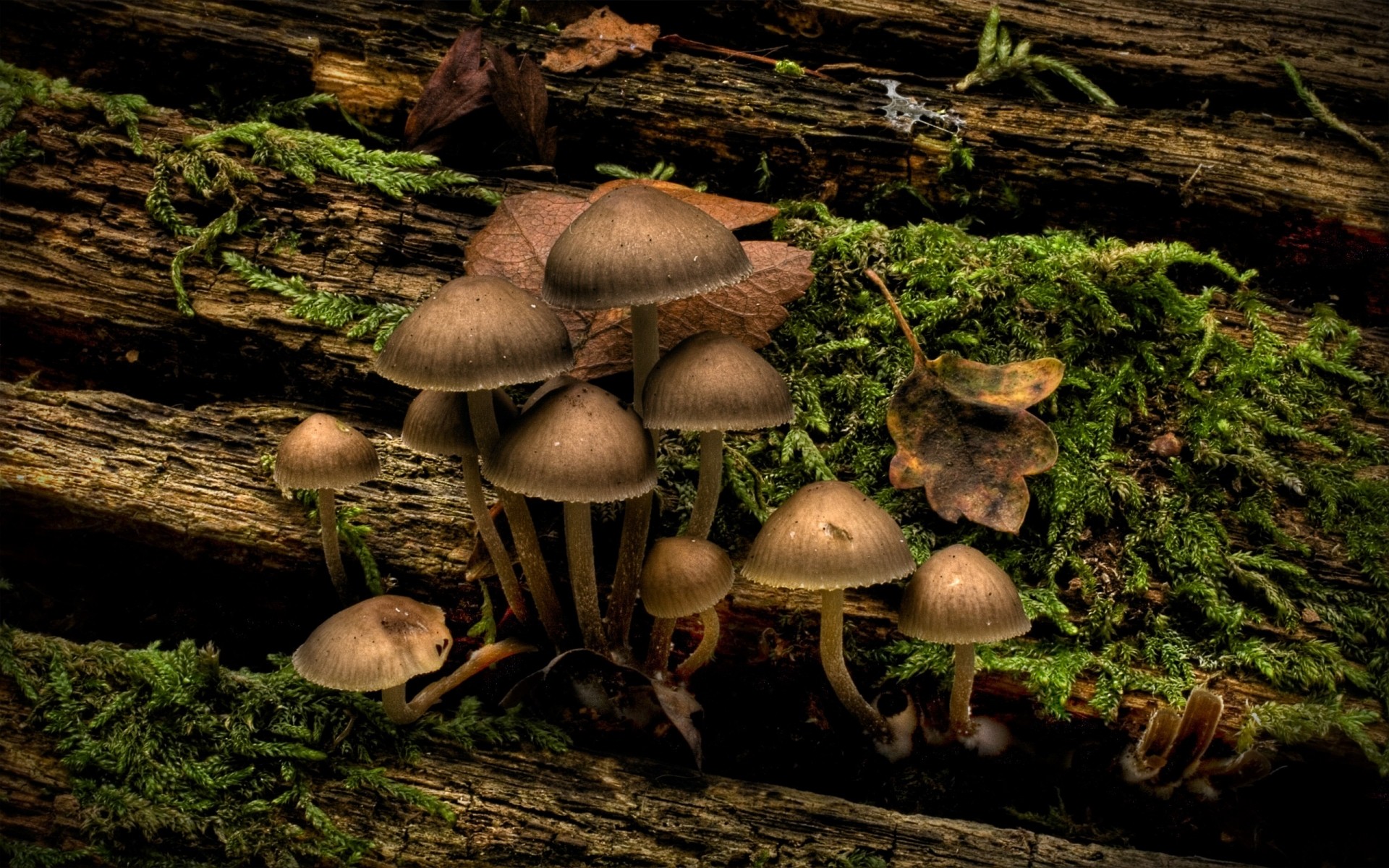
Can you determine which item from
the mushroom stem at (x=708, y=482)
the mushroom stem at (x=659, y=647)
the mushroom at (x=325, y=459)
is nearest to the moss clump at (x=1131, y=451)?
the mushroom stem at (x=708, y=482)

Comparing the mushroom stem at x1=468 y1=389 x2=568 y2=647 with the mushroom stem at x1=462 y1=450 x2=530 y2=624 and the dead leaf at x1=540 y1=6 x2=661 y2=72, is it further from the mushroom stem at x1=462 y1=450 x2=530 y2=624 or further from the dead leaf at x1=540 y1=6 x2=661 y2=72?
the dead leaf at x1=540 y1=6 x2=661 y2=72

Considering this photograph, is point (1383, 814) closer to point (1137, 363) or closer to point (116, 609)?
point (1137, 363)

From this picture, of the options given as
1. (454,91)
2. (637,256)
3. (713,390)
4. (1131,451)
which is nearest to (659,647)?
(713,390)

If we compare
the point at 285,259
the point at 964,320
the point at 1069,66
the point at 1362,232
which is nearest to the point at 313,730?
the point at 285,259

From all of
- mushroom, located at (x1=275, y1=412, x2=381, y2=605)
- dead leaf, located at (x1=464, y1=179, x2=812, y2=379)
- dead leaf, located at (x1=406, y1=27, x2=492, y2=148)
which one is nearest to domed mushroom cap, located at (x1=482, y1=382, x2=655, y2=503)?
mushroom, located at (x1=275, y1=412, x2=381, y2=605)

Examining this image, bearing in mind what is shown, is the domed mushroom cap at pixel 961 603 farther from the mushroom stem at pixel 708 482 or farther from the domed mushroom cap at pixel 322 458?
the domed mushroom cap at pixel 322 458

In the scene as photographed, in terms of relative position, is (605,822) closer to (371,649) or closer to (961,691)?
(371,649)

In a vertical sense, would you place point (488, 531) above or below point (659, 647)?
above
